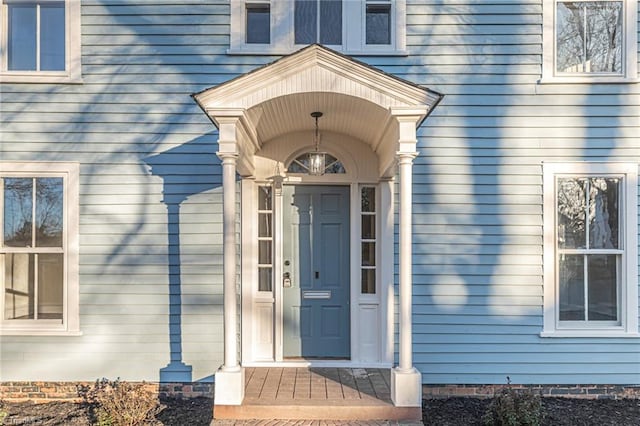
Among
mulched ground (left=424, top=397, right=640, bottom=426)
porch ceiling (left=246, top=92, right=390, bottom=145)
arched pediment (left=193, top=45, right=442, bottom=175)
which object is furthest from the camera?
mulched ground (left=424, top=397, right=640, bottom=426)

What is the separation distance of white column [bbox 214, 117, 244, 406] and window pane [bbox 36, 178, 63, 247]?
88.4 inches

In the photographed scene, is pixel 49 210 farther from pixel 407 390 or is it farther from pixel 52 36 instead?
pixel 407 390

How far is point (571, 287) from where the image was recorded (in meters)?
4.94

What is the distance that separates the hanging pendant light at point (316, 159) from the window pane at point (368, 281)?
126cm

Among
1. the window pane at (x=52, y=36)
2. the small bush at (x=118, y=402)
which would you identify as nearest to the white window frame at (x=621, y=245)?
the small bush at (x=118, y=402)

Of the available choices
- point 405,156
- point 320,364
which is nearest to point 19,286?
point 320,364

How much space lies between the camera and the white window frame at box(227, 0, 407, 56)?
491 centimetres

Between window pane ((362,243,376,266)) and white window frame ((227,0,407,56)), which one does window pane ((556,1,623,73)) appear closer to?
white window frame ((227,0,407,56))

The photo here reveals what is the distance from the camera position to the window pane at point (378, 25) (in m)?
5.02

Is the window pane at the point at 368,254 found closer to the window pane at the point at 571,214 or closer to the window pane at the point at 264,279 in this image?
the window pane at the point at 264,279

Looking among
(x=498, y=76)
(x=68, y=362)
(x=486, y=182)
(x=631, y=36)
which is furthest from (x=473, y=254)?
(x=68, y=362)

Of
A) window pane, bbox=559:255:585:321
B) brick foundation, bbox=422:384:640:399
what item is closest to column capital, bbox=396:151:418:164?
window pane, bbox=559:255:585:321

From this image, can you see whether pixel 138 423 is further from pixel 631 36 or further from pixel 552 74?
pixel 631 36

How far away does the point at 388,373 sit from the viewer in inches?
193
